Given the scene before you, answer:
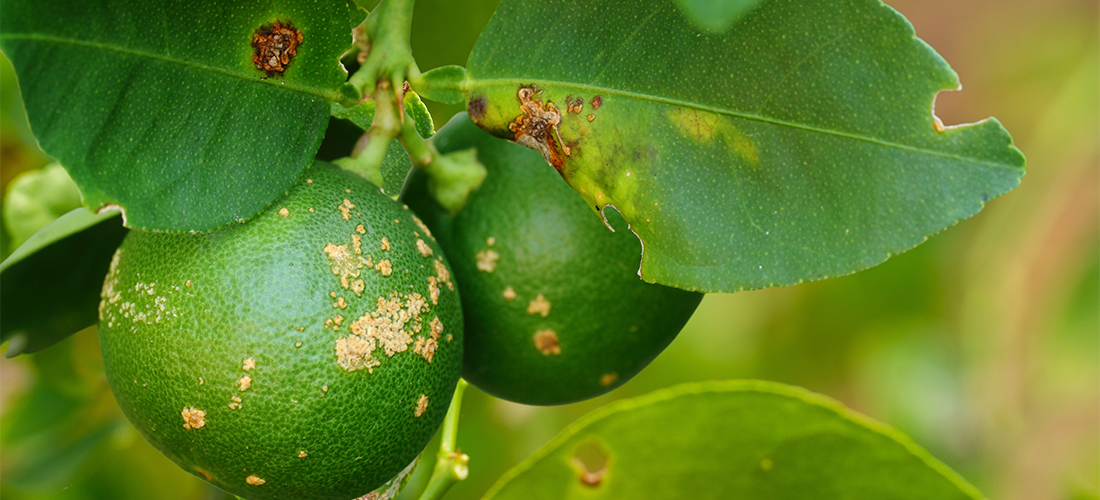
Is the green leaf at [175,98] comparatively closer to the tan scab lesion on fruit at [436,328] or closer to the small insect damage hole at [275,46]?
the small insect damage hole at [275,46]

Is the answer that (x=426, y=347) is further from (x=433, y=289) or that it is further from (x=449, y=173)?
(x=449, y=173)

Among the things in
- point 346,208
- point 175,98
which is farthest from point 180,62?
point 346,208

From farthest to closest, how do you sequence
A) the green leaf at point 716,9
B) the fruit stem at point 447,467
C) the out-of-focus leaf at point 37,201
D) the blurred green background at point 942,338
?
the blurred green background at point 942,338 → the out-of-focus leaf at point 37,201 → the fruit stem at point 447,467 → the green leaf at point 716,9

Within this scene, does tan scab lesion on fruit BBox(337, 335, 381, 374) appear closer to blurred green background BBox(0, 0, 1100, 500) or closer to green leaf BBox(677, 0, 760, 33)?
green leaf BBox(677, 0, 760, 33)

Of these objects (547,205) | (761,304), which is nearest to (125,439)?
(547,205)

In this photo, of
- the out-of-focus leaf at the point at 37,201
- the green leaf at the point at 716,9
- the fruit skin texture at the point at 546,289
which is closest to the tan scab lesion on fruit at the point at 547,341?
the fruit skin texture at the point at 546,289

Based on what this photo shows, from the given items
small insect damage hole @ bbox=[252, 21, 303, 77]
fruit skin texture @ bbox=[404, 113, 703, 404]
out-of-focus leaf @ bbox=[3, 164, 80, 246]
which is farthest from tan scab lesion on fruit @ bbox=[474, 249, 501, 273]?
→ out-of-focus leaf @ bbox=[3, 164, 80, 246]
